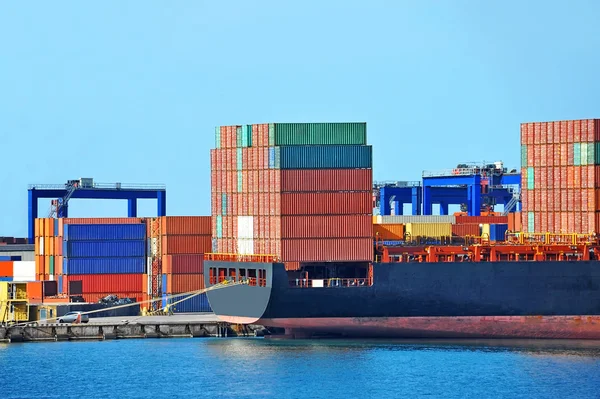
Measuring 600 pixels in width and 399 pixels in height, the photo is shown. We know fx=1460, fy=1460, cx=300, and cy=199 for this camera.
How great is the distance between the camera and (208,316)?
332 ft

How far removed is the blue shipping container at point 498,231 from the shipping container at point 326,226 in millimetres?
14451

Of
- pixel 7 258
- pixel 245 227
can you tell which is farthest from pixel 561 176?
pixel 7 258

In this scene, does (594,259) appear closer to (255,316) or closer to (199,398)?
(255,316)

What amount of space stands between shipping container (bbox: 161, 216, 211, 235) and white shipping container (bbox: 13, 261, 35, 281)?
16274mm

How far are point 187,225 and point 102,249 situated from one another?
24.0 feet

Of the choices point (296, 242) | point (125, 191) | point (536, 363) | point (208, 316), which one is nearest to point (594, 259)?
point (536, 363)

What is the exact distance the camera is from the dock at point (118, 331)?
91125mm

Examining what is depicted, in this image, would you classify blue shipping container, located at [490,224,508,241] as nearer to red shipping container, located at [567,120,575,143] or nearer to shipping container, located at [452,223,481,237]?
shipping container, located at [452,223,481,237]

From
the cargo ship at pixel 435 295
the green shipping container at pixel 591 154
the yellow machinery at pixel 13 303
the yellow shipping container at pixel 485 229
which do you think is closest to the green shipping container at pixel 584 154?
the green shipping container at pixel 591 154

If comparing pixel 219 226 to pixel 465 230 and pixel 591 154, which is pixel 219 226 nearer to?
pixel 465 230

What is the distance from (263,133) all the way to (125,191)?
133 ft

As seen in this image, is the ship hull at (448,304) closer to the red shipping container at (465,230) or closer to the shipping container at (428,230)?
the shipping container at (428,230)

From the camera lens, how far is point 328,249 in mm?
88000

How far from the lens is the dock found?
299 ft
